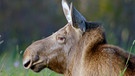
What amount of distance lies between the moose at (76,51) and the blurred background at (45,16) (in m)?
13.1

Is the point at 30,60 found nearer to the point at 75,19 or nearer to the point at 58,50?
the point at 58,50

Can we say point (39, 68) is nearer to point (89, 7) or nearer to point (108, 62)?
point (108, 62)

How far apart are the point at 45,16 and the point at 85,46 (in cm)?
2218

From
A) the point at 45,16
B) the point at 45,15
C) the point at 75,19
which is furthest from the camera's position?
the point at 45,15

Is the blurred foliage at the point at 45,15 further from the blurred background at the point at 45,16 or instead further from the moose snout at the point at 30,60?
the moose snout at the point at 30,60

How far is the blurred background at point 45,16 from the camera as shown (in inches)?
964

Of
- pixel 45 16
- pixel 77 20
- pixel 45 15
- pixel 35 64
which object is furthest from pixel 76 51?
pixel 45 15

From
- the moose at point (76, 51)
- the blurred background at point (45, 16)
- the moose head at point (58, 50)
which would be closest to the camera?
the moose at point (76, 51)

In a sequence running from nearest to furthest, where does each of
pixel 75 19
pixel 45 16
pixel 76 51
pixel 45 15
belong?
1. pixel 75 19
2. pixel 76 51
3. pixel 45 16
4. pixel 45 15

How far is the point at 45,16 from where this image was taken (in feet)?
100

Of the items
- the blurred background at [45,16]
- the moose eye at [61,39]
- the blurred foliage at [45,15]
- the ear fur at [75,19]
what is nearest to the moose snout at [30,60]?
the moose eye at [61,39]

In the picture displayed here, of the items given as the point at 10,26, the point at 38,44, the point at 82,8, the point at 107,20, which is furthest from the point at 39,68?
the point at 10,26

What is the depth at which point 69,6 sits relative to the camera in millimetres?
8578

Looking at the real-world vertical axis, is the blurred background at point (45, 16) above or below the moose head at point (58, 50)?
below
